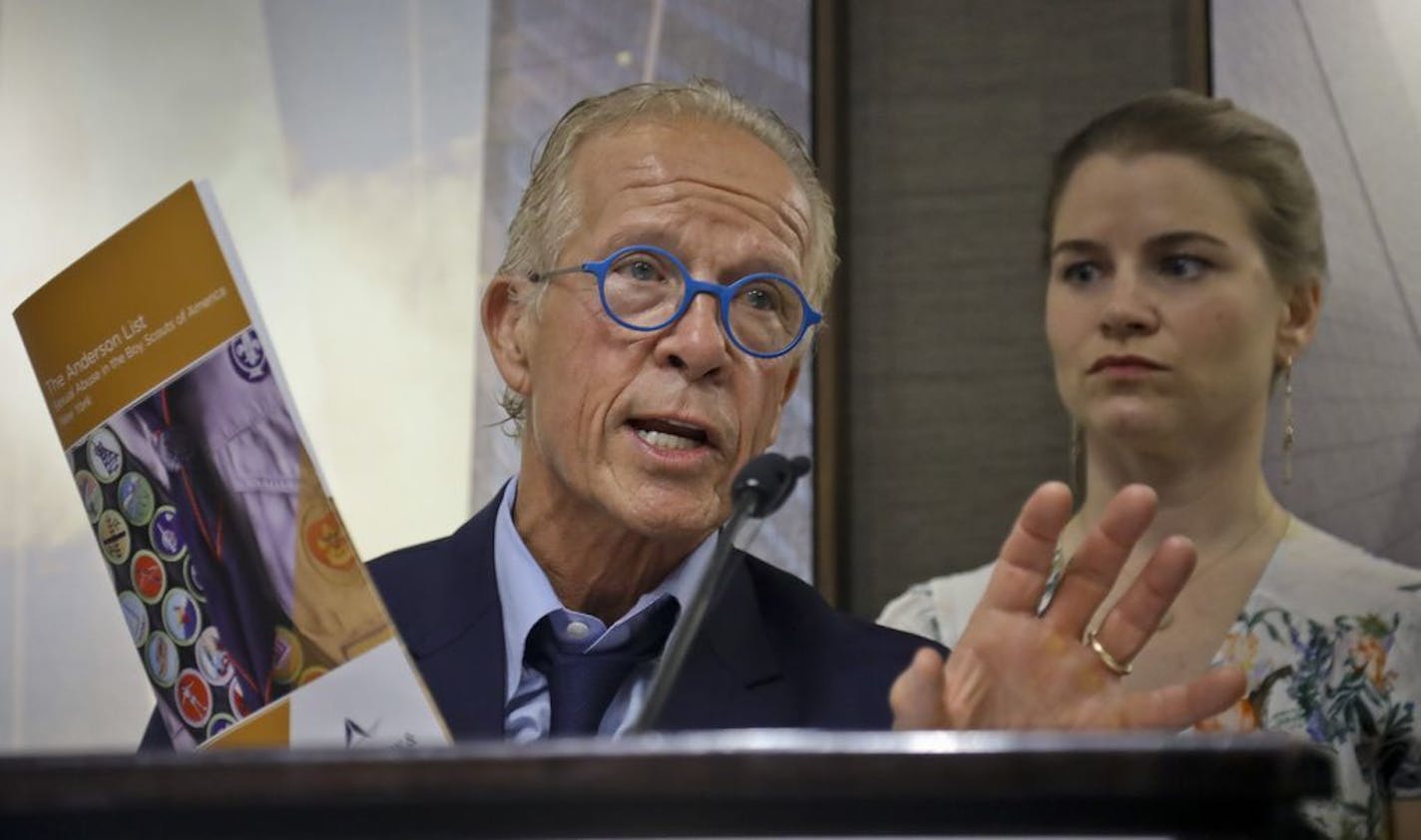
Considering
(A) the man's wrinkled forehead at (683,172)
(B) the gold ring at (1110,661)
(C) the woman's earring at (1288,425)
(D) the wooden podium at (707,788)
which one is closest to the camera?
(D) the wooden podium at (707,788)

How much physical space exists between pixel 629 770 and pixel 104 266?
0.86 m

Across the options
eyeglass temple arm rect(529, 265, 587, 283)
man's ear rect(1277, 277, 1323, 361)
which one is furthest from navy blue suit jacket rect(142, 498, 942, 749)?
man's ear rect(1277, 277, 1323, 361)

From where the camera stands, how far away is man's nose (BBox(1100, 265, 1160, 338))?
211cm

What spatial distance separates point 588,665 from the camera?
1.58 m

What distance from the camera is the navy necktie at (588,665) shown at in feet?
5.11

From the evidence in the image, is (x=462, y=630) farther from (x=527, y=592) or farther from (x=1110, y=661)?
(x=1110, y=661)

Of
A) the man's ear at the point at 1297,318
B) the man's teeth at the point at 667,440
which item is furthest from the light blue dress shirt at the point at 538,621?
the man's ear at the point at 1297,318

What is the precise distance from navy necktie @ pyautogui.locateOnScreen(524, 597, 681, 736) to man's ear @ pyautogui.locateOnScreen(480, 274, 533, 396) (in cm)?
28

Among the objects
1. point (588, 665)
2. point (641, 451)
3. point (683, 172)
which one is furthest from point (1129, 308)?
point (588, 665)

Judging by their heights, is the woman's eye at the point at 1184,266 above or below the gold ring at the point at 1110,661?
above

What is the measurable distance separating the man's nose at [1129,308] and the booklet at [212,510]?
3.69 ft

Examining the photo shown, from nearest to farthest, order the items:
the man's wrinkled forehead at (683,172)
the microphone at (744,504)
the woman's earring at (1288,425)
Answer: the microphone at (744,504)
the man's wrinkled forehead at (683,172)
the woman's earring at (1288,425)

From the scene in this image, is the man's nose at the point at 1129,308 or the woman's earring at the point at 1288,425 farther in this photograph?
the woman's earring at the point at 1288,425

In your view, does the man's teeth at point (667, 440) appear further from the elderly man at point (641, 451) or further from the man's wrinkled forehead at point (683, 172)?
the man's wrinkled forehead at point (683, 172)
